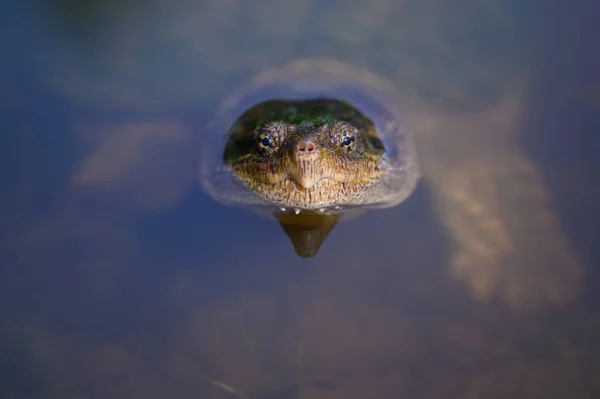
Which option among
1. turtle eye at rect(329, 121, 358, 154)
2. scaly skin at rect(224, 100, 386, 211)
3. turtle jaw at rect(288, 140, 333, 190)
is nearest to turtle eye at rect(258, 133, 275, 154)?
scaly skin at rect(224, 100, 386, 211)

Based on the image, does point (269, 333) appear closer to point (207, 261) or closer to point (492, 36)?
point (207, 261)

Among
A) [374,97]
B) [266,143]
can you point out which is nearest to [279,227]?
[266,143]

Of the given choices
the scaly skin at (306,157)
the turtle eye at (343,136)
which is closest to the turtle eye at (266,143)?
the scaly skin at (306,157)

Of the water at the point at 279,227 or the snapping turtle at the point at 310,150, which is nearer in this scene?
the water at the point at 279,227

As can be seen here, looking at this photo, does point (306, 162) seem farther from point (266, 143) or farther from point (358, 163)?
point (358, 163)

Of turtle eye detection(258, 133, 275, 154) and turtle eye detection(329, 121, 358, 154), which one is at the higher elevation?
turtle eye detection(329, 121, 358, 154)

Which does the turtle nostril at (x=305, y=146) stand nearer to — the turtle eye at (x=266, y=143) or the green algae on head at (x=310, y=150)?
the green algae on head at (x=310, y=150)

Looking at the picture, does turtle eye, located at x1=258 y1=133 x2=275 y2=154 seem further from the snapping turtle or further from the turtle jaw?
the turtle jaw
